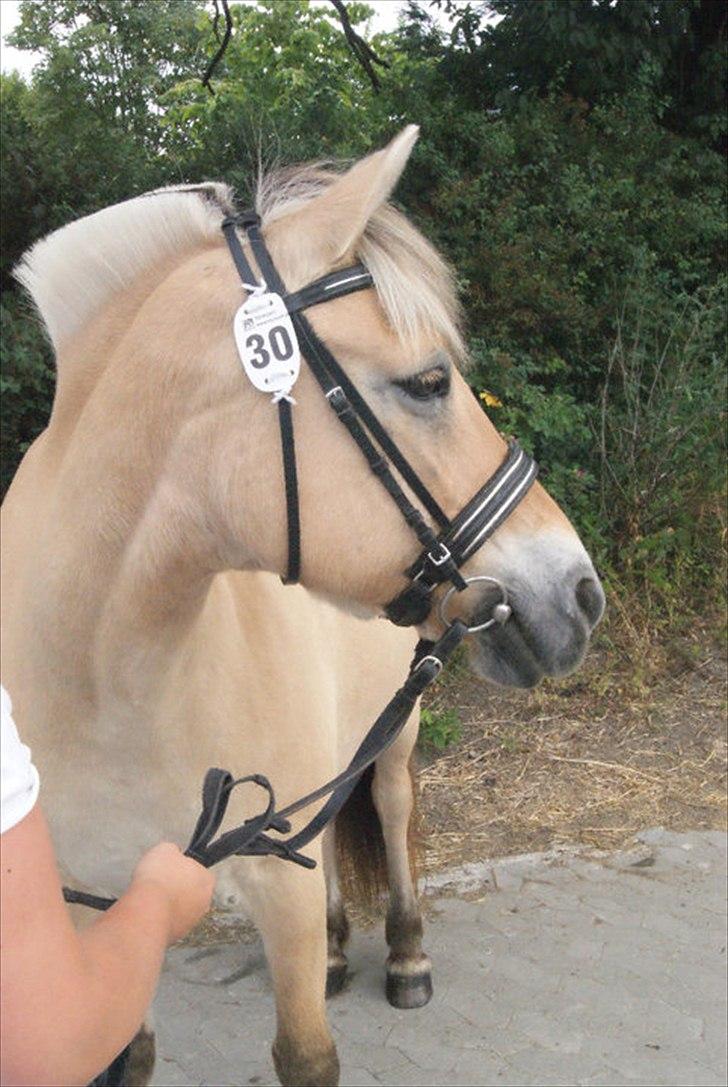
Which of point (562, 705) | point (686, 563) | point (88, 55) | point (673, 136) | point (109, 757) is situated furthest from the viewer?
point (88, 55)

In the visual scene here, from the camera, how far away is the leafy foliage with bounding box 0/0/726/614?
19.5 feet

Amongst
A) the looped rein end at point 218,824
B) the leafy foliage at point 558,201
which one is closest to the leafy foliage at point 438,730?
the leafy foliage at point 558,201

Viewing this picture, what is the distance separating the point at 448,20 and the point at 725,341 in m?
3.20

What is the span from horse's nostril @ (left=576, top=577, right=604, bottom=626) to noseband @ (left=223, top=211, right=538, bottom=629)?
130 mm

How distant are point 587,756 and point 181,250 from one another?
3.77 m

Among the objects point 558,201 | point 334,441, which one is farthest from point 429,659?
point 558,201

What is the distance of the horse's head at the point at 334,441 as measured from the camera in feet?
5.46

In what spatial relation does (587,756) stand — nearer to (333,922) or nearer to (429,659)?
(333,922)

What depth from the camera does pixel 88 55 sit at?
14.7 m

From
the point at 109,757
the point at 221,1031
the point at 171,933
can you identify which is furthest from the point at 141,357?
the point at 221,1031

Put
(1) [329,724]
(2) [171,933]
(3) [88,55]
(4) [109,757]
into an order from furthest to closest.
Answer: (3) [88,55]
(1) [329,724]
(4) [109,757]
(2) [171,933]

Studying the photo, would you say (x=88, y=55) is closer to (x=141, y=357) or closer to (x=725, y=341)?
(x=725, y=341)

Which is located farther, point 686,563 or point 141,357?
point 686,563

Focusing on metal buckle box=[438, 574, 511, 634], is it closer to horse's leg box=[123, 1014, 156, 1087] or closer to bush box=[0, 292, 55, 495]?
horse's leg box=[123, 1014, 156, 1087]
